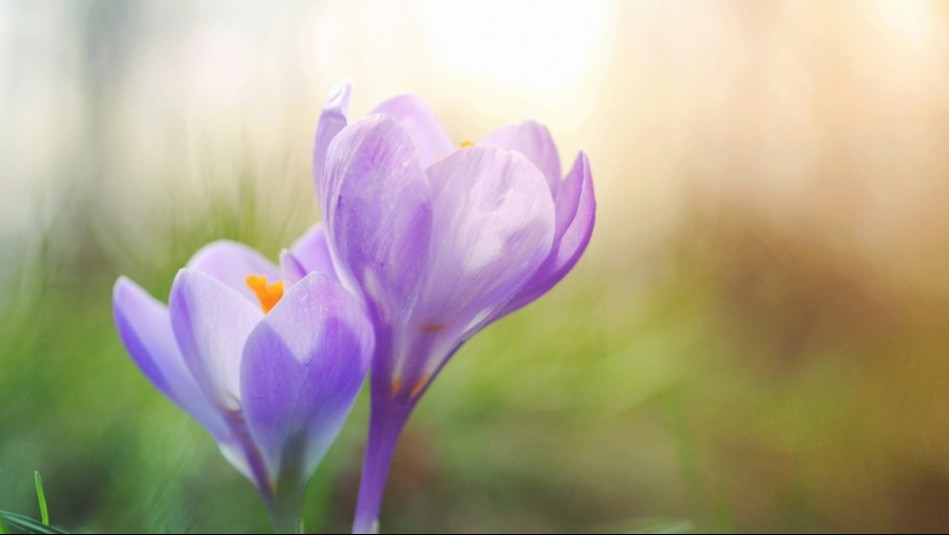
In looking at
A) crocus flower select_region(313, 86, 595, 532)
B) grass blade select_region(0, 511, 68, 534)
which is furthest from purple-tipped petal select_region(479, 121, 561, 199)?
grass blade select_region(0, 511, 68, 534)

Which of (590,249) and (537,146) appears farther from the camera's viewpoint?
(590,249)

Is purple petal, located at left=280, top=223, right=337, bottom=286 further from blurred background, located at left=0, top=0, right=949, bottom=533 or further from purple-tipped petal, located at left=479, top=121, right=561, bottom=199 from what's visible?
blurred background, located at left=0, top=0, right=949, bottom=533

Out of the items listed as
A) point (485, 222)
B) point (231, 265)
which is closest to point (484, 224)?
point (485, 222)

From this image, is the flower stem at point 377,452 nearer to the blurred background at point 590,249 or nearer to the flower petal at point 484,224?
the flower petal at point 484,224

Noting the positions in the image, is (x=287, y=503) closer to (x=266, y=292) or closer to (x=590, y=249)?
(x=266, y=292)

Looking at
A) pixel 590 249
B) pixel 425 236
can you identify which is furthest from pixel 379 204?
pixel 590 249

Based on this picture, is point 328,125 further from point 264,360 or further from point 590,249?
point 590,249
